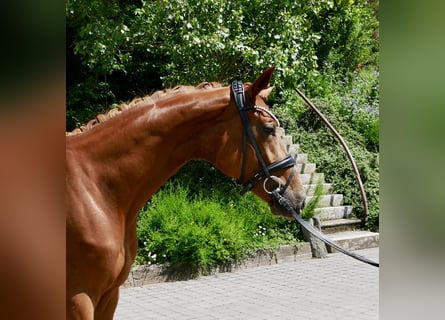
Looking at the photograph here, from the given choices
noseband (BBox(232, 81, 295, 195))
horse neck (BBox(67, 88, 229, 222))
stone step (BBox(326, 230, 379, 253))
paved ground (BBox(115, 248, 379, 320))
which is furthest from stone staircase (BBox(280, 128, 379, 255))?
horse neck (BBox(67, 88, 229, 222))

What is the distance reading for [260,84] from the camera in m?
2.78

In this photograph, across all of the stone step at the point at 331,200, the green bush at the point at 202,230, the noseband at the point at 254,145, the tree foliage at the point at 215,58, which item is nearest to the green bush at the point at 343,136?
the tree foliage at the point at 215,58

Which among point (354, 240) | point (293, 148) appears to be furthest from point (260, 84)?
point (293, 148)

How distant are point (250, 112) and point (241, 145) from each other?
0.56 ft

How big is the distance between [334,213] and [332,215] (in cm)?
7

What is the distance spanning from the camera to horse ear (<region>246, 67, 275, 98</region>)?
2736mm

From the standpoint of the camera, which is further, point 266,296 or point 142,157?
point 266,296

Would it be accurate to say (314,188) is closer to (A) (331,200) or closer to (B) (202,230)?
(A) (331,200)

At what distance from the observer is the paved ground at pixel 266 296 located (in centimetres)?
567

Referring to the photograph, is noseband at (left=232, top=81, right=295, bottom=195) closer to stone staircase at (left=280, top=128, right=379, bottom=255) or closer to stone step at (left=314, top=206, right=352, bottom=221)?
stone staircase at (left=280, top=128, right=379, bottom=255)

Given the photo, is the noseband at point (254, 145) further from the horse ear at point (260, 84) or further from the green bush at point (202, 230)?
the green bush at point (202, 230)

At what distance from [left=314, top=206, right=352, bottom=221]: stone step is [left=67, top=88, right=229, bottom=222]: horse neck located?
6.72m
